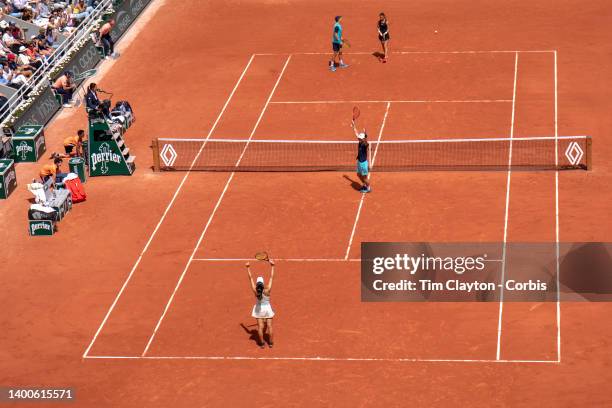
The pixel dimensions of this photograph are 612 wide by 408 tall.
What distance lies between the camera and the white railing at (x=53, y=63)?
49.4 metres

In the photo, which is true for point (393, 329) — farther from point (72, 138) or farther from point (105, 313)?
point (72, 138)

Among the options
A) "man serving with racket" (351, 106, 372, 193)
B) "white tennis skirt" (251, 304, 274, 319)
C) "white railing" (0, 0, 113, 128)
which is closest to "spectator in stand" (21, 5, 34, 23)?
"white railing" (0, 0, 113, 128)

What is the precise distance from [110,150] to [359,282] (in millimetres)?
10941

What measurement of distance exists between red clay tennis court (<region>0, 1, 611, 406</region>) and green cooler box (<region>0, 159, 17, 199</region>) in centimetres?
79

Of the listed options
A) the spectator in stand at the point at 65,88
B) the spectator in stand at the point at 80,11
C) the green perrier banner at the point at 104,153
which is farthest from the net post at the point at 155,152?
the spectator in stand at the point at 80,11

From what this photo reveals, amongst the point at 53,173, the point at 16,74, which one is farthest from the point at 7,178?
the point at 16,74

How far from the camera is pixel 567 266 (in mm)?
36844

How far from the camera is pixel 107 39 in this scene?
54.8m

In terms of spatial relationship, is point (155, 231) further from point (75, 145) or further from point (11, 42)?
point (11, 42)

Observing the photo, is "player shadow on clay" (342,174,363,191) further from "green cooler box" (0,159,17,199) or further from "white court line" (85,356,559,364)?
"green cooler box" (0,159,17,199)

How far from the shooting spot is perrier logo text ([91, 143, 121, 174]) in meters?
44.1

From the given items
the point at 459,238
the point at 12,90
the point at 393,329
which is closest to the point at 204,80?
the point at 12,90

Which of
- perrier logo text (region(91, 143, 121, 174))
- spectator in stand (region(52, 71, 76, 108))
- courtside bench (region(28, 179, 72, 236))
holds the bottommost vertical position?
courtside bench (region(28, 179, 72, 236))

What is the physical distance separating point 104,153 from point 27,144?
332 centimetres
